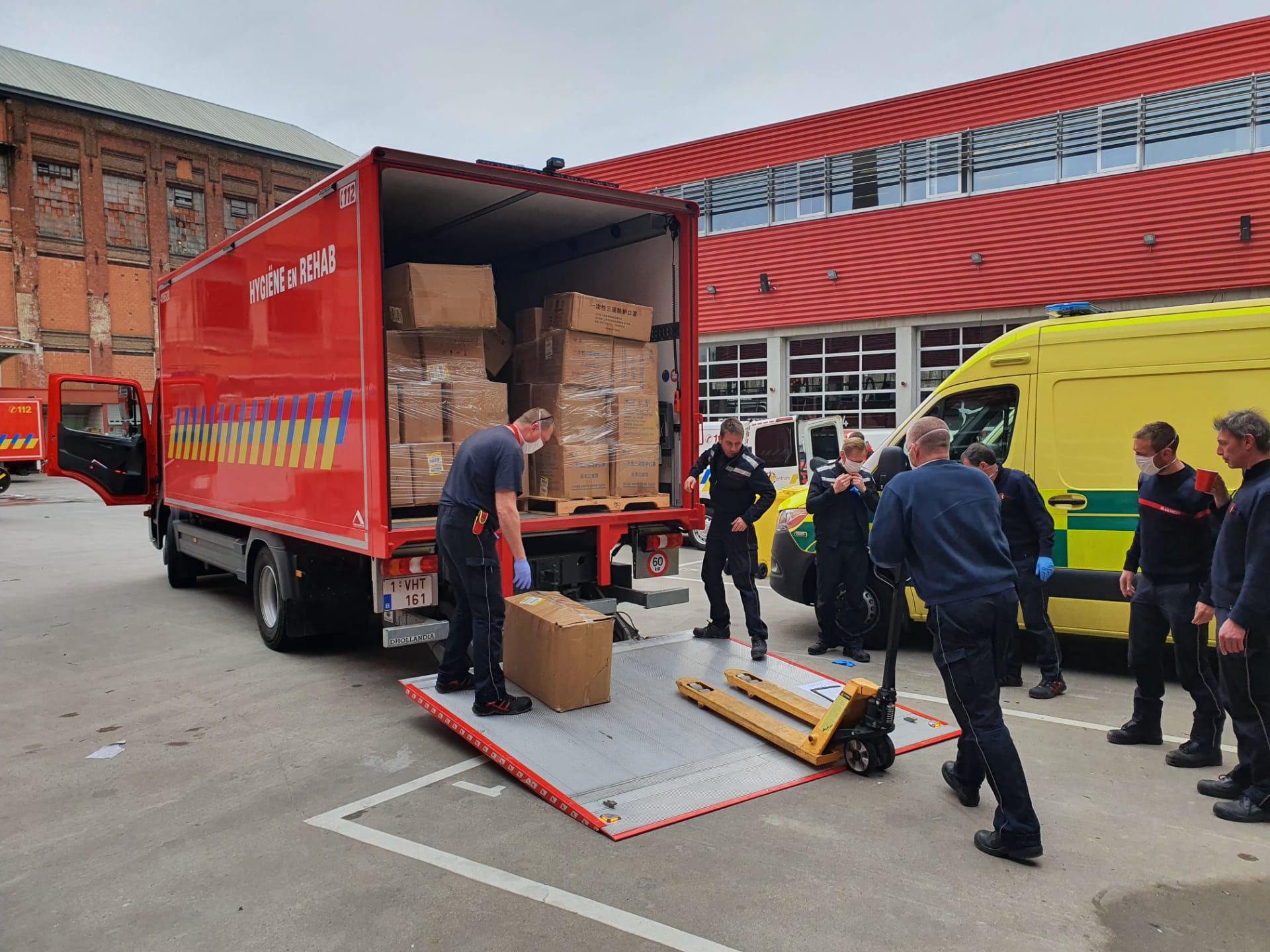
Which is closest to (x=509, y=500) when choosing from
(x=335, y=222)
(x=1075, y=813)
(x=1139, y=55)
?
(x=335, y=222)

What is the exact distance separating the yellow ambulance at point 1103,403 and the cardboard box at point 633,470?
247cm

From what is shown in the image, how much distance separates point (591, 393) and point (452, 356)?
1.02 meters

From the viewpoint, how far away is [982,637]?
3.64 metres

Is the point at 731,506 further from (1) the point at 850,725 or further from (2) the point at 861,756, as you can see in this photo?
(2) the point at 861,756

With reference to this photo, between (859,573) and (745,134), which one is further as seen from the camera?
(745,134)

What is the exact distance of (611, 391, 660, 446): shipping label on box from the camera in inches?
256

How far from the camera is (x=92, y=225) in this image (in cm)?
3497

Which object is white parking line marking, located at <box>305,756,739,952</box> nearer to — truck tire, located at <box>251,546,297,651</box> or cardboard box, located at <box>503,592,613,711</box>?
cardboard box, located at <box>503,592,613,711</box>

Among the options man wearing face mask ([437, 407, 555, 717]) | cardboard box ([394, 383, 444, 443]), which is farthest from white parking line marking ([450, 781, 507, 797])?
cardboard box ([394, 383, 444, 443])

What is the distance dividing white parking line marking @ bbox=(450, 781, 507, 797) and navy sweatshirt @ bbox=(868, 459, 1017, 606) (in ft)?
6.93

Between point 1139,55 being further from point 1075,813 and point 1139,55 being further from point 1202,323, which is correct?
point 1075,813

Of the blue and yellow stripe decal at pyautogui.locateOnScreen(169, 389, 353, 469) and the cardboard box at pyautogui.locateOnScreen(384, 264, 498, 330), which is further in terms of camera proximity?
the blue and yellow stripe decal at pyautogui.locateOnScreen(169, 389, 353, 469)

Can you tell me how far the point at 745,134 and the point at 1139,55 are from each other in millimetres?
7580

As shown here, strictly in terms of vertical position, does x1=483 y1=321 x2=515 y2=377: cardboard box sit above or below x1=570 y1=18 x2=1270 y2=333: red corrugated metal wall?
below
